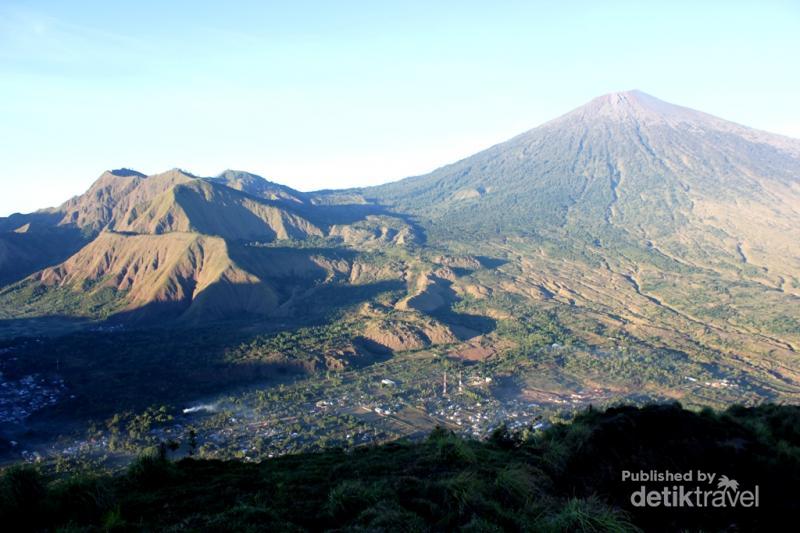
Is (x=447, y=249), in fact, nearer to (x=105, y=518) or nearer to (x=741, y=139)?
(x=105, y=518)

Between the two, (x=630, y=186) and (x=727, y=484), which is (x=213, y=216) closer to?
(x=727, y=484)

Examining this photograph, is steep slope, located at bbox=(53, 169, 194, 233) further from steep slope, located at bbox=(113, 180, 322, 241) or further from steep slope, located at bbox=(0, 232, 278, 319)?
steep slope, located at bbox=(0, 232, 278, 319)

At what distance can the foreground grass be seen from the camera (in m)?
7.18

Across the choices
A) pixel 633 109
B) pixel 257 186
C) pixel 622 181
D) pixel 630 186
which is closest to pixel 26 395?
pixel 257 186

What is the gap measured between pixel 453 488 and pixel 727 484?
4.35m

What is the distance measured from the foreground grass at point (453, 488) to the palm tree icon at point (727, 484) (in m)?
0.33

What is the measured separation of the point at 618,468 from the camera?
28.3 ft

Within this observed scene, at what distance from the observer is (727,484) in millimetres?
8219

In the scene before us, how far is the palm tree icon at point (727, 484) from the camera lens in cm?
Answer: 815

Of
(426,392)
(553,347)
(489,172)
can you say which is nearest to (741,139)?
(489,172)

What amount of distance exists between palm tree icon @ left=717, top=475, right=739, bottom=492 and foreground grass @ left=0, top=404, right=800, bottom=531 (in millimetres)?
326

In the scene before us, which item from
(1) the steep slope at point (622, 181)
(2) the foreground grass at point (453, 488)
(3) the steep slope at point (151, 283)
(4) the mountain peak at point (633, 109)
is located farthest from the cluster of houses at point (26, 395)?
(4) the mountain peak at point (633, 109)

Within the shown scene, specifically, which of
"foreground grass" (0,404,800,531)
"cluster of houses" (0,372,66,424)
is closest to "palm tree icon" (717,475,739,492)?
"foreground grass" (0,404,800,531)

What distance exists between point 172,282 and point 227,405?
35.3 m
